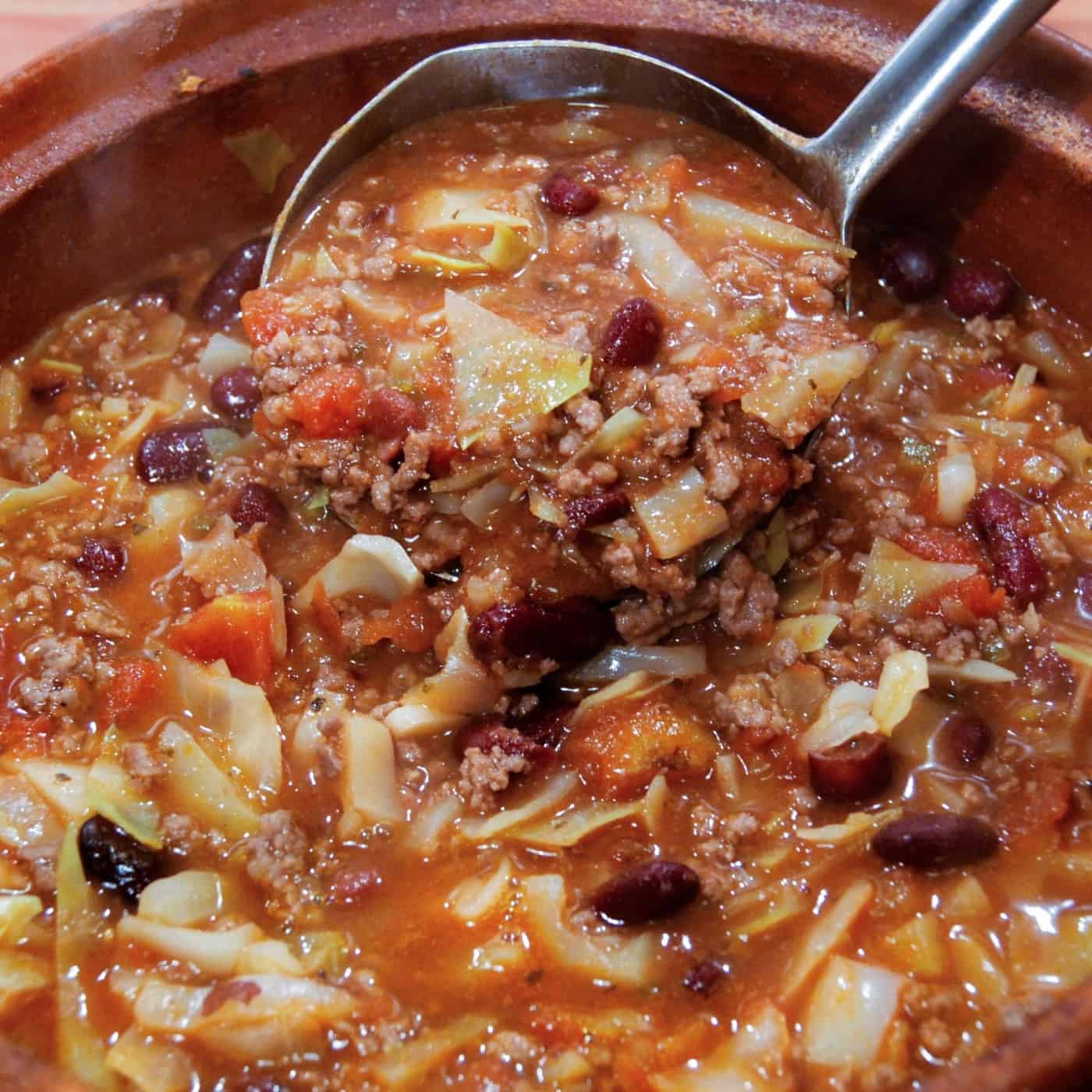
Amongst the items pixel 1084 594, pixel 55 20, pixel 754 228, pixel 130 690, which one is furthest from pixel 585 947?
pixel 55 20

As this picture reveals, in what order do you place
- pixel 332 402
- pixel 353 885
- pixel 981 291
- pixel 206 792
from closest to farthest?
pixel 353 885, pixel 206 792, pixel 332 402, pixel 981 291

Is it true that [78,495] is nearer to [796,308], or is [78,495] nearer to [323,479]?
[323,479]

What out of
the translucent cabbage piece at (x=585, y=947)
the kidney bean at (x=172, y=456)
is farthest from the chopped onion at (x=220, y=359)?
the translucent cabbage piece at (x=585, y=947)

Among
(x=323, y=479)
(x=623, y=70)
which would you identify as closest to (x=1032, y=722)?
(x=323, y=479)

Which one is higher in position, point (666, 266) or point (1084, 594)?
point (666, 266)

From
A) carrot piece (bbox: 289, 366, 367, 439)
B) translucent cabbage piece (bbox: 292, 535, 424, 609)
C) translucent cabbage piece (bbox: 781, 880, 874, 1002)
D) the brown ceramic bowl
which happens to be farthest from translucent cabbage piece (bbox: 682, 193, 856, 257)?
translucent cabbage piece (bbox: 781, 880, 874, 1002)

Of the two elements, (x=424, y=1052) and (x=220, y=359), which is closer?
(x=424, y=1052)

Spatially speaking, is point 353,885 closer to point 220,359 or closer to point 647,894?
point 647,894
